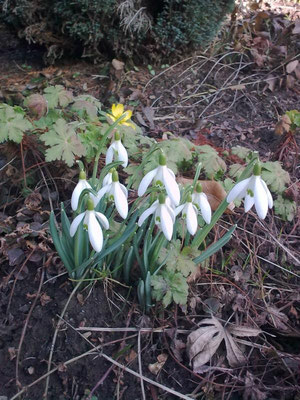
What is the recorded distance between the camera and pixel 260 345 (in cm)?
187

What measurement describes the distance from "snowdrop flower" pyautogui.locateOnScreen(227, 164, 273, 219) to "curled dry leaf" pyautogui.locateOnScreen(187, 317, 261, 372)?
606mm

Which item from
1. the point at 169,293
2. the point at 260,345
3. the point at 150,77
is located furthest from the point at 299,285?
the point at 150,77

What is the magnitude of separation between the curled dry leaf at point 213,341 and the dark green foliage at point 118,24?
2.49 metres

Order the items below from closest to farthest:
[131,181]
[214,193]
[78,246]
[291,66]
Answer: [78,246] → [131,181] → [214,193] → [291,66]

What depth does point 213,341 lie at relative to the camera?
1.83 meters

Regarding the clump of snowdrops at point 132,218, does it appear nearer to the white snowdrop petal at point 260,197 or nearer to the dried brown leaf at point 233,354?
the white snowdrop petal at point 260,197

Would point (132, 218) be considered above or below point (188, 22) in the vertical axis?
below

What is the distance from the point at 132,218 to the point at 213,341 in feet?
2.06

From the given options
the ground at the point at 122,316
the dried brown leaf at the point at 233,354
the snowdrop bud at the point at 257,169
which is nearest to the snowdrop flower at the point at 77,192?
the ground at the point at 122,316

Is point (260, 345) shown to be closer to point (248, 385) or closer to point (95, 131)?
point (248, 385)

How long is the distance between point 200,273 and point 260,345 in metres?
0.41

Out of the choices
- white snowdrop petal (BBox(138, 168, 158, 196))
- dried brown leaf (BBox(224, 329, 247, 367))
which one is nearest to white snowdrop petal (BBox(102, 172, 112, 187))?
white snowdrop petal (BBox(138, 168, 158, 196))

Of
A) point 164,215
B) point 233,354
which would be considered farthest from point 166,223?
point 233,354

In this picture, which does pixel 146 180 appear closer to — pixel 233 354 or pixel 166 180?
pixel 166 180
